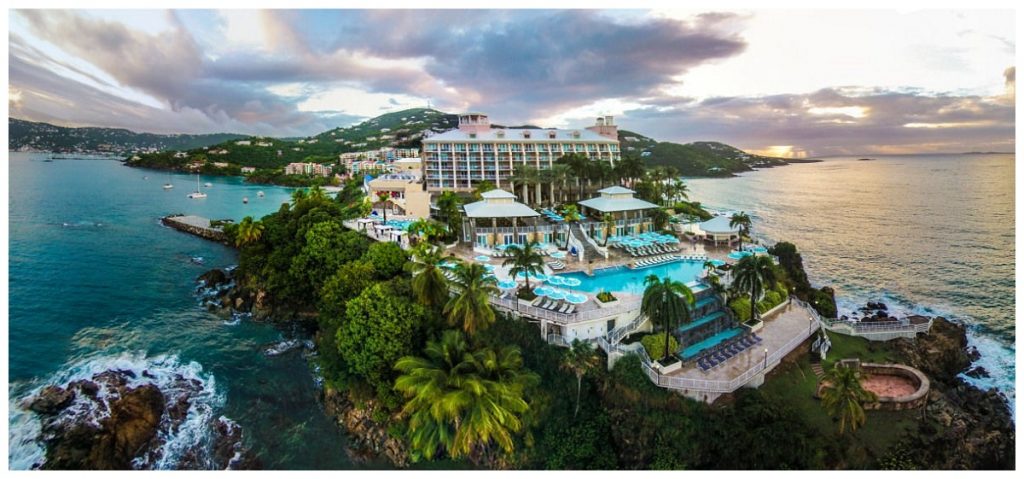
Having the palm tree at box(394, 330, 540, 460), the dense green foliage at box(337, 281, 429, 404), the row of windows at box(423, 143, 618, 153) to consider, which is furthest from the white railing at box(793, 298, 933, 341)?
the row of windows at box(423, 143, 618, 153)

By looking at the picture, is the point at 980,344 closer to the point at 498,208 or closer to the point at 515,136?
the point at 498,208

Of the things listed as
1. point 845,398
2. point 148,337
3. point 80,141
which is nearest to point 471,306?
point 845,398

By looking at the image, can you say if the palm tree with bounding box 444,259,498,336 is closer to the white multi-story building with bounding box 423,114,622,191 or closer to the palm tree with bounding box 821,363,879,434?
the palm tree with bounding box 821,363,879,434

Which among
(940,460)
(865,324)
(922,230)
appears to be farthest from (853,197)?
(940,460)

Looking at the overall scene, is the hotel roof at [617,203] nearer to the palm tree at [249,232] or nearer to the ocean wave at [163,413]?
the palm tree at [249,232]

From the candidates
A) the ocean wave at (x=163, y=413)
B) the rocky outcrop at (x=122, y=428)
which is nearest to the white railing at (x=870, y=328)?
the rocky outcrop at (x=122, y=428)

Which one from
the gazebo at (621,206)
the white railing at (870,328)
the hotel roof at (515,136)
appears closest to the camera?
the white railing at (870,328)

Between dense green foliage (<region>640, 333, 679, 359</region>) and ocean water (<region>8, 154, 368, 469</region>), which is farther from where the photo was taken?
ocean water (<region>8, 154, 368, 469</region>)
